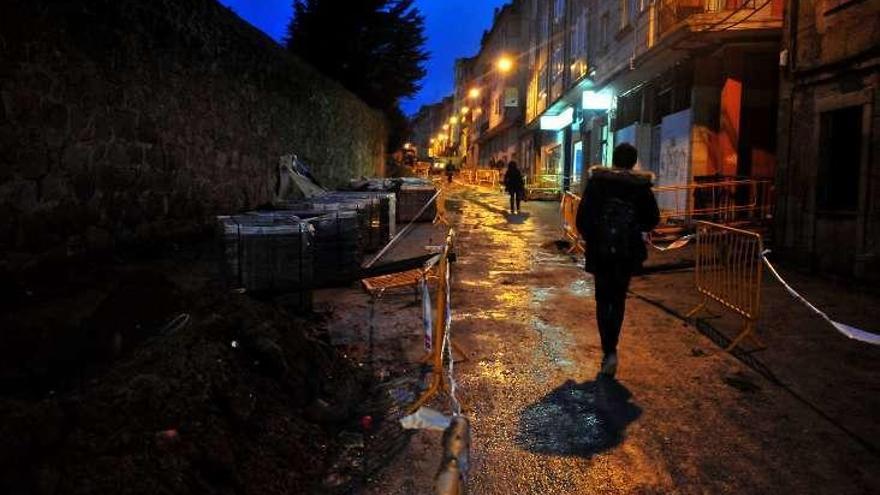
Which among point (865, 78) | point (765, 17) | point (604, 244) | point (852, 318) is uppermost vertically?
point (765, 17)

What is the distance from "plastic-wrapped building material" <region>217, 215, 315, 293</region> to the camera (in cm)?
629

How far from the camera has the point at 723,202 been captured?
1493 centimetres

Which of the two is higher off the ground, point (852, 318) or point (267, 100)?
point (267, 100)

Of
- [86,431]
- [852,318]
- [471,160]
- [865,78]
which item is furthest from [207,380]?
[471,160]

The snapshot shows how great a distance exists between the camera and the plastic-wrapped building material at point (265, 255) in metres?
6.29

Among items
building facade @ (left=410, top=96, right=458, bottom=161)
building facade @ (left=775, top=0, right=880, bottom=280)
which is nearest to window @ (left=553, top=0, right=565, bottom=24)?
building facade @ (left=775, top=0, right=880, bottom=280)

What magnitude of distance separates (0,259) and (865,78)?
10665 millimetres

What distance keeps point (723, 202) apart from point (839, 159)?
4508 mm

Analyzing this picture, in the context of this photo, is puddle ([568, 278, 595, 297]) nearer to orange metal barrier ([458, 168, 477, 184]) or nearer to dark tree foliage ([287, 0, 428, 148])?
dark tree foliage ([287, 0, 428, 148])

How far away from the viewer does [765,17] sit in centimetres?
1369

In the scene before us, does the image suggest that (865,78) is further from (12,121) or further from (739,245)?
(12,121)

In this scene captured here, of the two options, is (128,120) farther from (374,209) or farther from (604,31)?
(604,31)

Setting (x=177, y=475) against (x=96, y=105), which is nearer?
(x=177, y=475)

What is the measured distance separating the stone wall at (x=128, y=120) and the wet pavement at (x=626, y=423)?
13.4 ft
